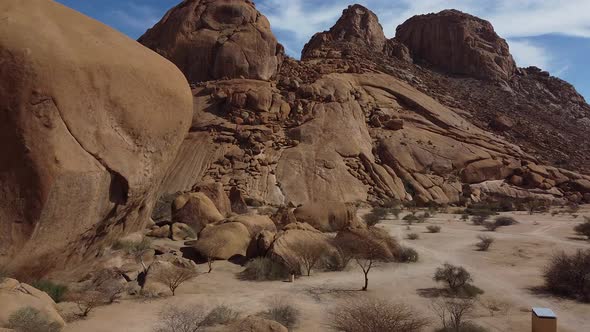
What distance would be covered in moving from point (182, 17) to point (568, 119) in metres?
44.2

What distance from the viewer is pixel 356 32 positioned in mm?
57844

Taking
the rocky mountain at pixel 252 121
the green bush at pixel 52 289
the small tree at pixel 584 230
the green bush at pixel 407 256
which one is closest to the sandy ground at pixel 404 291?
the green bush at pixel 407 256

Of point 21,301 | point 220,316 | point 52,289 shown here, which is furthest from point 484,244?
point 21,301

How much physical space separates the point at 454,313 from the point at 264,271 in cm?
477

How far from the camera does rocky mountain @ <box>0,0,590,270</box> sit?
324 inches

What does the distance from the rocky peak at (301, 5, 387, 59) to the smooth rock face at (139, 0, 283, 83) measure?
1748cm

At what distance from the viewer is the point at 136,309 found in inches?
313

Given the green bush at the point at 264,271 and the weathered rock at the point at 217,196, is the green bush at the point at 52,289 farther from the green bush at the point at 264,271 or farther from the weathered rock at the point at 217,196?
the weathered rock at the point at 217,196

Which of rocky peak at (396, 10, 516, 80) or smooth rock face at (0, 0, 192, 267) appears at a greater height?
rocky peak at (396, 10, 516, 80)

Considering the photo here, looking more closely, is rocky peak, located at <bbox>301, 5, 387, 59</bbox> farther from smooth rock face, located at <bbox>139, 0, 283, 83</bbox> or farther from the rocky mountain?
smooth rock face, located at <bbox>139, 0, 283, 83</bbox>

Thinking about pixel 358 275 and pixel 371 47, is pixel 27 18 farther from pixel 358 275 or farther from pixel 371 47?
pixel 371 47

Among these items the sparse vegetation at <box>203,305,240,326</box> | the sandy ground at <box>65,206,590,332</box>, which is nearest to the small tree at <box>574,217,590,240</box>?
the sandy ground at <box>65,206,590,332</box>

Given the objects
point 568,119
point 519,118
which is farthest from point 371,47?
point 568,119

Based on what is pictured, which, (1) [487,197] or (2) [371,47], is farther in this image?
(2) [371,47]
